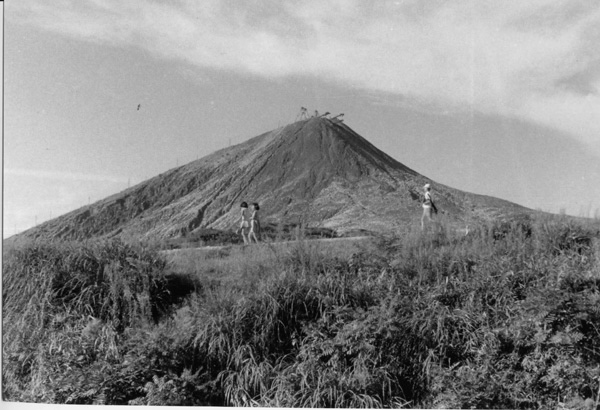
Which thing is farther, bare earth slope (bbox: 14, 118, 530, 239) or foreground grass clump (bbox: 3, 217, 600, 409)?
bare earth slope (bbox: 14, 118, 530, 239)

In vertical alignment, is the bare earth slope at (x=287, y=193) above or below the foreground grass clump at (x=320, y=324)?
above

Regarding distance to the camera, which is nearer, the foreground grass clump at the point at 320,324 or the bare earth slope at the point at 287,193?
the foreground grass clump at the point at 320,324

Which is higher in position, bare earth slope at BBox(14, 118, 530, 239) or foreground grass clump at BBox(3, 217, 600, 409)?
bare earth slope at BBox(14, 118, 530, 239)

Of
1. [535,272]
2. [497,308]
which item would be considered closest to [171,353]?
[497,308]

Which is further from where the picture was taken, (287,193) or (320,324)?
(287,193)

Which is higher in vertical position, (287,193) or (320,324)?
(287,193)
